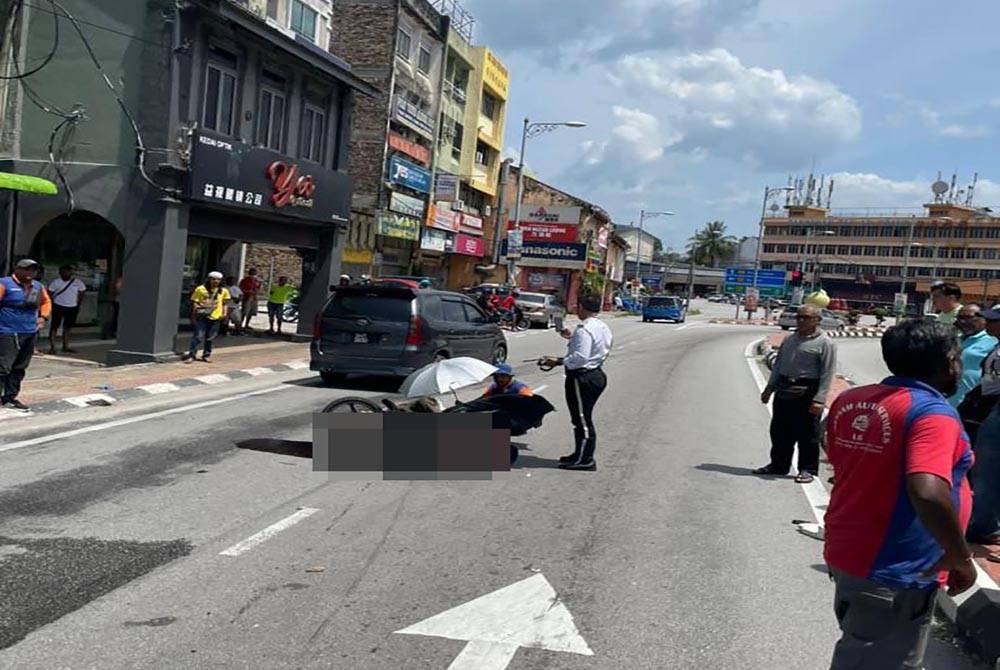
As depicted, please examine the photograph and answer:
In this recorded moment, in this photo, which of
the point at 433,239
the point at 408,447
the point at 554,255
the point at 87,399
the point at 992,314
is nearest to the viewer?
the point at 992,314

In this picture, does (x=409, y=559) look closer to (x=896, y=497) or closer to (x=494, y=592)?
(x=494, y=592)

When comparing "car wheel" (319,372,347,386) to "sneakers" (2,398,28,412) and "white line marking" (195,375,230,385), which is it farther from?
"sneakers" (2,398,28,412)

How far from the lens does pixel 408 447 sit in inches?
310

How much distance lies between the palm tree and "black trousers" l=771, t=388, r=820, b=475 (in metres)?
119

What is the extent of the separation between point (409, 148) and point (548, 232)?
2048 cm

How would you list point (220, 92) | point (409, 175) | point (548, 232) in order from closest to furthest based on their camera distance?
point (220, 92) → point (409, 175) → point (548, 232)

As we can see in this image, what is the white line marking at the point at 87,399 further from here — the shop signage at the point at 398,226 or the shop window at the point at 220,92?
the shop signage at the point at 398,226

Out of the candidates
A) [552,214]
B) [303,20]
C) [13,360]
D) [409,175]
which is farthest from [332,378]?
[552,214]

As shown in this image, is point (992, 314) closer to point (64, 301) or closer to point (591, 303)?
point (591, 303)

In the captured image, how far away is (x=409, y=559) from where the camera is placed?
5.50m

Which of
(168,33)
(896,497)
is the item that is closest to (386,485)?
(896,497)

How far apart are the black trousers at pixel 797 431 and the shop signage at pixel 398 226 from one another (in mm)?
28004

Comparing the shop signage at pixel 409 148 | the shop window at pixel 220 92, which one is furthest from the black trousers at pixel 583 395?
the shop signage at pixel 409 148

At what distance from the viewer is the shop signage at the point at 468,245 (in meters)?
44.0
